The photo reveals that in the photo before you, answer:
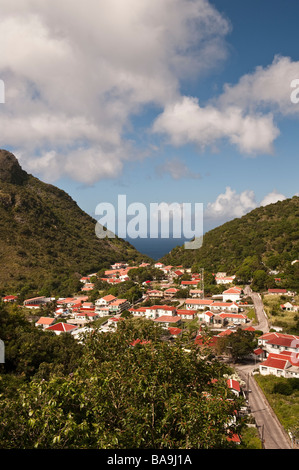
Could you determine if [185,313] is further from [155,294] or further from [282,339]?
[282,339]

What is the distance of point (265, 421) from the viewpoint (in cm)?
1681

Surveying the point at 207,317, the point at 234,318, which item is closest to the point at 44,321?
the point at 207,317

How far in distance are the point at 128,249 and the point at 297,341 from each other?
263 ft

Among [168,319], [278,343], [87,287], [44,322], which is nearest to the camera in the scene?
[278,343]

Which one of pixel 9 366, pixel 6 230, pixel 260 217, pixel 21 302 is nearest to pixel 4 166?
pixel 6 230

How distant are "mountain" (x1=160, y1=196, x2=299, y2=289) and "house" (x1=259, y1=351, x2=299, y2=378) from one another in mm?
22190

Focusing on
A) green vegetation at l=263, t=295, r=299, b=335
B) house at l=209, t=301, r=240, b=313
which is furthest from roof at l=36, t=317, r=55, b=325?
green vegetation at l=263, t=295, r=299, b=335

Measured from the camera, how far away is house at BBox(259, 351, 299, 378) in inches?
889

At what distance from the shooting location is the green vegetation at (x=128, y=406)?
4797 mm

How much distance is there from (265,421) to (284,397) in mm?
3602

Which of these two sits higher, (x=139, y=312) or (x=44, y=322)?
(x=139, y=312)

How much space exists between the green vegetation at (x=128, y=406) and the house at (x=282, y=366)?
1947 cm

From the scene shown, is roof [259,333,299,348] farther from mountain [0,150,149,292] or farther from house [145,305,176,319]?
mountain [0,150,149,292]
